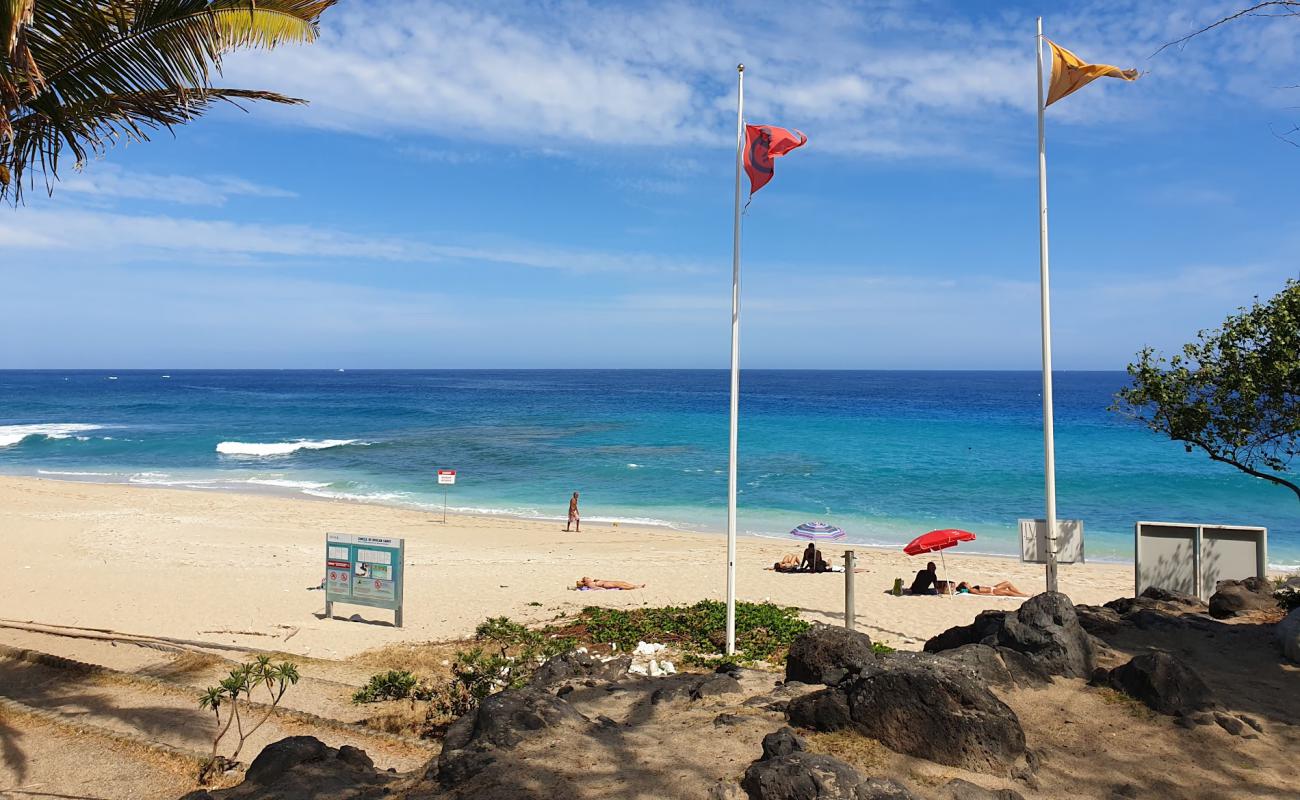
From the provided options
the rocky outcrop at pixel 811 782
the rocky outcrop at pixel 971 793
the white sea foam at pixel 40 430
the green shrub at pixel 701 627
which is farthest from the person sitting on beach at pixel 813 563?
the white sea foam at pixel 40 430

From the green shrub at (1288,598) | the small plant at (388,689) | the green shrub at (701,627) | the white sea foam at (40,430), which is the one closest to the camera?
the small plant at (388,689)

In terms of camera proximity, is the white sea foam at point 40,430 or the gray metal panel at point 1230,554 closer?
the gray metal panel at point 1230,554

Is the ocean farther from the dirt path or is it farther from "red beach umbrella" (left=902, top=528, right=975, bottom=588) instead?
the dirt path

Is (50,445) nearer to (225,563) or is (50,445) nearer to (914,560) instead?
(225,563)

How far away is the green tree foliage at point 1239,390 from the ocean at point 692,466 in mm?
13385

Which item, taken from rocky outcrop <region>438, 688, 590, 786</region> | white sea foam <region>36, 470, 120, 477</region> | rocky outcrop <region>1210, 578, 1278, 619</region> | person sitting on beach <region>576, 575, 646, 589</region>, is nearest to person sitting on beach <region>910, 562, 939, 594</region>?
person sitting on beach <region>576, 575, 646, 589</region>

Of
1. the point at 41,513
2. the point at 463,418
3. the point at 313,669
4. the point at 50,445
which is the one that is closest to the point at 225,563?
the point at 313,669

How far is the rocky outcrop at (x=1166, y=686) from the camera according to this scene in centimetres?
609

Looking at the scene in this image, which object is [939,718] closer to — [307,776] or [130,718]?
[307,776]

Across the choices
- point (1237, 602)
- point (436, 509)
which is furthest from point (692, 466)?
point (1237, 602)

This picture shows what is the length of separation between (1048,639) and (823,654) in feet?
6.27

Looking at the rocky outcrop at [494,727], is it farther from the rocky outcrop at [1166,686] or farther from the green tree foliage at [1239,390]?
the green tree foliage at [1239,390]

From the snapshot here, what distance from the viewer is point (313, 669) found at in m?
9.67

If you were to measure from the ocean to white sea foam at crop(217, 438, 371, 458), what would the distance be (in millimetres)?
229
